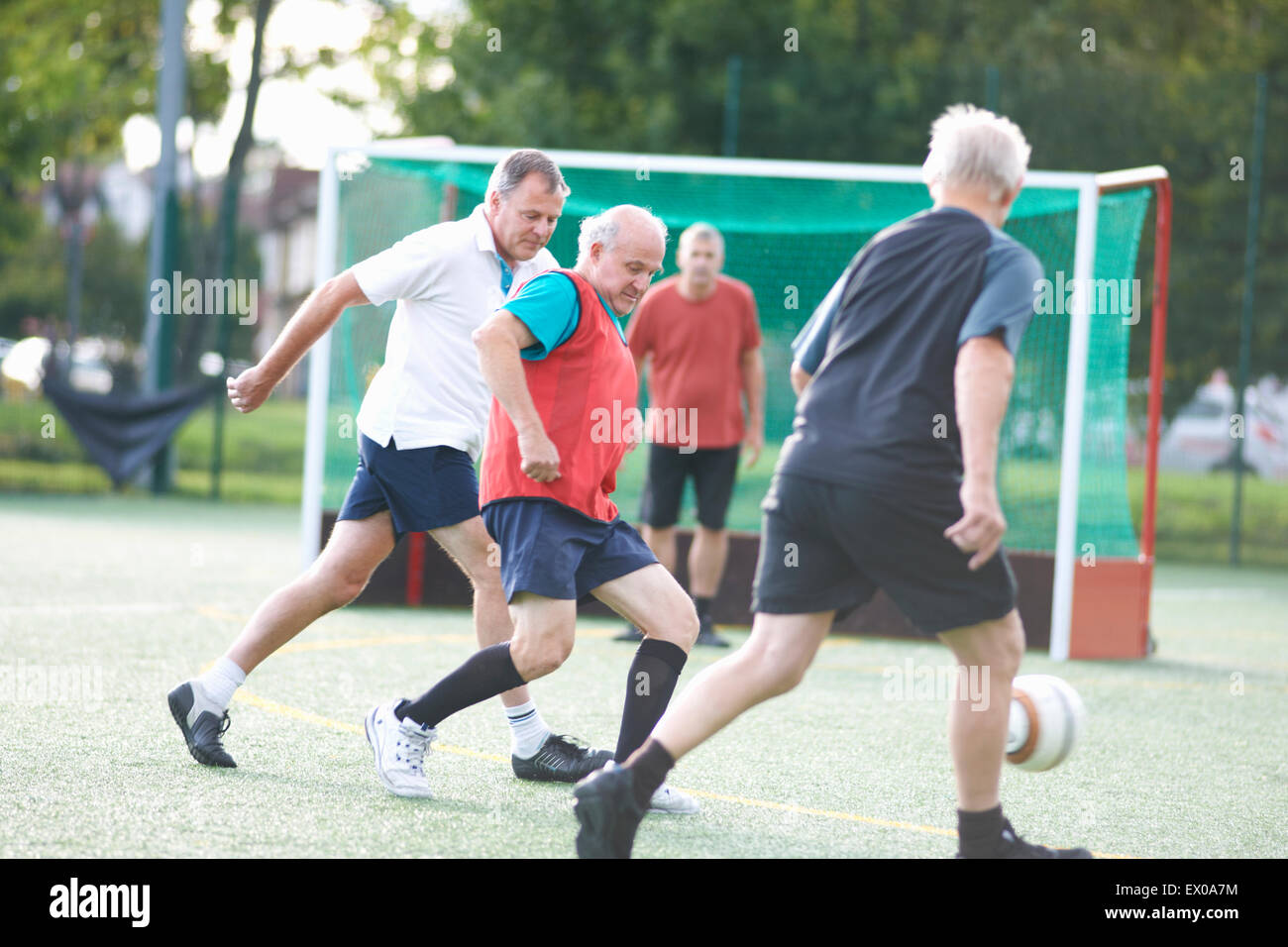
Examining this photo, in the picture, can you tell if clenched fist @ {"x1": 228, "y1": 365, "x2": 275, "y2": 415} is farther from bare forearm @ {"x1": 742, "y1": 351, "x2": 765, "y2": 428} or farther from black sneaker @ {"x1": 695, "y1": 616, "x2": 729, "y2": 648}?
bare forearm @ {"x1": 742, "y1": 351, "x2": 765, "y2": 428}

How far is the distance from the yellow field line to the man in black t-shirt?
0.59m

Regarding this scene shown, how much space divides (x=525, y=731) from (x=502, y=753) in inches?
14.6

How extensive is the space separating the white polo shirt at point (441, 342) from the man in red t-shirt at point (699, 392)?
3.23 metres

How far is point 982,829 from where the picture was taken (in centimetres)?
337

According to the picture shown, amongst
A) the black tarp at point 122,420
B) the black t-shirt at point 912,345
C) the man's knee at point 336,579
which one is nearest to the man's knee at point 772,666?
the black t-shirt at point 912,345

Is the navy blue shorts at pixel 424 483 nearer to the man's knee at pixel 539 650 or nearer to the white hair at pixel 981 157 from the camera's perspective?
the man's knee at pixel 539 650

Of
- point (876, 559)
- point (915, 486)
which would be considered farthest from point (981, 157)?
point (876, 559)

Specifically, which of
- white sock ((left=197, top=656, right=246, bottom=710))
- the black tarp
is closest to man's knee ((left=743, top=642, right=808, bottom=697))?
white sock ((left=197, top=656, right=246, bottom=710))

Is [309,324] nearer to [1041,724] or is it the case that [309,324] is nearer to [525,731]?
[525,731]

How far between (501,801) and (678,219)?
582 centimetres
